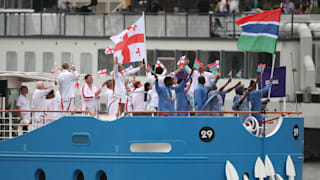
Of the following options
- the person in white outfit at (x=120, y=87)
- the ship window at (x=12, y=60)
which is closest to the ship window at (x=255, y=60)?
the ship window at (x=12, y=60)

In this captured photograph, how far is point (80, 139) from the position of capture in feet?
61.8

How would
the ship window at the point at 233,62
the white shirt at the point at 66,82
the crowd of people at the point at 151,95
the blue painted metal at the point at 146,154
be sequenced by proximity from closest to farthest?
the blue painted metal at the point at 146,154
the crowd of people at the point at 151,95
the white shirt at the point at 66,82
the ship window at the point at 233,62

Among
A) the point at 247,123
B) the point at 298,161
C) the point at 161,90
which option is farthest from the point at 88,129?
the point at 298,161

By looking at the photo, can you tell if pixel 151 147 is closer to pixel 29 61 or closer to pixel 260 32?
pixel 260 32

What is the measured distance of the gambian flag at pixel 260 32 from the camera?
19.9 meters

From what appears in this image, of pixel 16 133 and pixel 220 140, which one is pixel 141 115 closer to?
pixel 220 140

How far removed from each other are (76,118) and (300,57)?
1230 centimetres

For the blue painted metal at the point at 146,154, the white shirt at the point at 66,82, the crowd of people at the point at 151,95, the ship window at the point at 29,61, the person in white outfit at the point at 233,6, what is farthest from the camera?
the person in white outfit at the point at 233,6

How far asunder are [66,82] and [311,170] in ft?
34.1

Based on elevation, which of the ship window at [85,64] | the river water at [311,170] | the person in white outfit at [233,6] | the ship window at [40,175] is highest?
the person in white outfit at [233,6]

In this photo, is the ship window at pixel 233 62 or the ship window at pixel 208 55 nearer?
the ship window at pixel 208 55

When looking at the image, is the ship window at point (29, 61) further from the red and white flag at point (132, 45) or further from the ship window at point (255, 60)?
the red and white flag at point (132, 45)

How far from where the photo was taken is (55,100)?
22578 millimetres

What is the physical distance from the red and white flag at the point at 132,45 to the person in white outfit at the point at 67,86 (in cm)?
155
